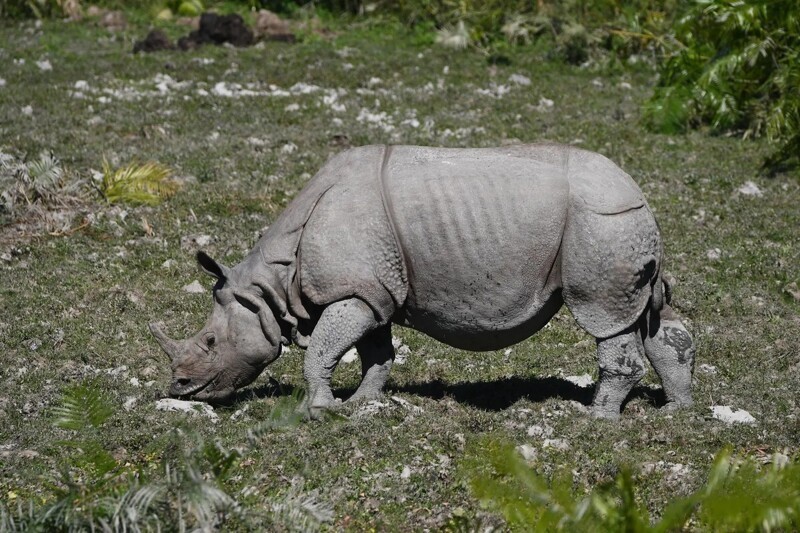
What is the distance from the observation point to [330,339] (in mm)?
8016

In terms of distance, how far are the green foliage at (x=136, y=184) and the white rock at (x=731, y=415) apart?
24.4 ft

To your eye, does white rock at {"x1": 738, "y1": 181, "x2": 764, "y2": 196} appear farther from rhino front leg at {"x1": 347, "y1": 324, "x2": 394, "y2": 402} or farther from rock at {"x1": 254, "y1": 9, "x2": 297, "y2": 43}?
rock at {"x1": 254, "y1": 9, "x2": 297, "y2": 43}

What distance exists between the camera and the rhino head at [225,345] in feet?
27.1

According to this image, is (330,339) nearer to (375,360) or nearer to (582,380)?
(375,360)

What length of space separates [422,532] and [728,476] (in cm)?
173

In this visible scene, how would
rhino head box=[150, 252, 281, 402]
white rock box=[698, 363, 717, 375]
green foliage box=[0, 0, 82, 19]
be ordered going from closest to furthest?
rhino head box=[150, 252, 281, 402] < white rock box=[698, 363, 717, 375] < green foliage box=[0, 0, 82, 19]

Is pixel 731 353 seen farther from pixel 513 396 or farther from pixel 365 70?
pixel 365 70

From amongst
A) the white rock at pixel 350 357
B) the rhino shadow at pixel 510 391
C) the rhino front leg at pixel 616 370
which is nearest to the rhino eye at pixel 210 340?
the rhino shadow at pixel 510 391

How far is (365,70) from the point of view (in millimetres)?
19156

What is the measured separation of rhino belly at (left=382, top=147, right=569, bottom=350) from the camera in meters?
7.76

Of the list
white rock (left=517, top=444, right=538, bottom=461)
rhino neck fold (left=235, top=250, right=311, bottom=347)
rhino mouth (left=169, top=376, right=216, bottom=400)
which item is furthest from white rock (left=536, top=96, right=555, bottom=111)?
white rock (left=517, top=444, right=538, bottom=461)

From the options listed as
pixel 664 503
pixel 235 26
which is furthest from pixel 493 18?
pixel 664 503

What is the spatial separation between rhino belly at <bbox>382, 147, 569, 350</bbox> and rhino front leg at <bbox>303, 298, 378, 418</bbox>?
0.40 m

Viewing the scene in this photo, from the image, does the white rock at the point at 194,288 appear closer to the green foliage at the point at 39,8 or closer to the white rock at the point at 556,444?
the white rock at the point at 556,444
